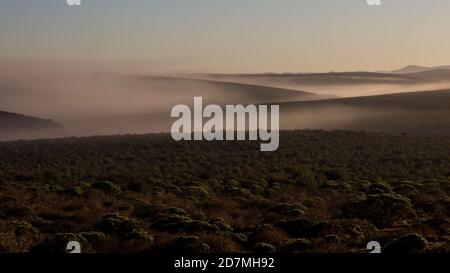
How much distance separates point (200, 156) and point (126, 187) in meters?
21.8

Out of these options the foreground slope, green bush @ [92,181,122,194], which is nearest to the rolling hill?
the foreground slope

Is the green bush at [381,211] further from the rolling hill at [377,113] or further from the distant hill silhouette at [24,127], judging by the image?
the distant hill silhouette at [24,127]

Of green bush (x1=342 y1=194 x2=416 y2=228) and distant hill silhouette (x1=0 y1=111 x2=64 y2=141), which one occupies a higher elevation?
distant hill silhouette (x1=0 y1=111 x2=64 y2=141)

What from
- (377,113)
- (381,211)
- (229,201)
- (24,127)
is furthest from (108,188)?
(24,127)

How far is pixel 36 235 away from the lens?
16.5m

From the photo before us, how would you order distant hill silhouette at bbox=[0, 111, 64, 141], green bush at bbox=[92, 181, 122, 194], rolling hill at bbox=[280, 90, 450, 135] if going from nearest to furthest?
green bush at bbox=[92, 181, 122, 194]
rolling hill at bbox=[280, 90, 450, 135]
distant hill silhouette at bbox=[0, 111, 64, 141]

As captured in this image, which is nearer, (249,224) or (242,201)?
(249,224)

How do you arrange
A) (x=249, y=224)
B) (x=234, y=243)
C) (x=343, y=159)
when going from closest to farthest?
(x=234, y=243) < (x=249, y=224) < (x=343, y=159)

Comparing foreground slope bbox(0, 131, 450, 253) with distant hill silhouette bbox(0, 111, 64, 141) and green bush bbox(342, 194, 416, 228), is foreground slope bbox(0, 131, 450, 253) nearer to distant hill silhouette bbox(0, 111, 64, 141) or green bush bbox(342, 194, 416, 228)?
green bush bbox(342, 194, 416, 228)

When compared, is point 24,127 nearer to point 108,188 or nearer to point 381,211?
point 108,188

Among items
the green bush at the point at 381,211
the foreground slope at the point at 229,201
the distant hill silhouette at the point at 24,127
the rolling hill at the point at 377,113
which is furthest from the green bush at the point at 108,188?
the distant hill silhouette at the point at 24,127

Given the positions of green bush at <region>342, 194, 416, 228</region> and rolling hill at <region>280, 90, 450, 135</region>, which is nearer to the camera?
green bush at <region>342, 194, 416, 228</region>

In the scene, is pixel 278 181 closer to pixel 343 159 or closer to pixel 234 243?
pixel 343 159
